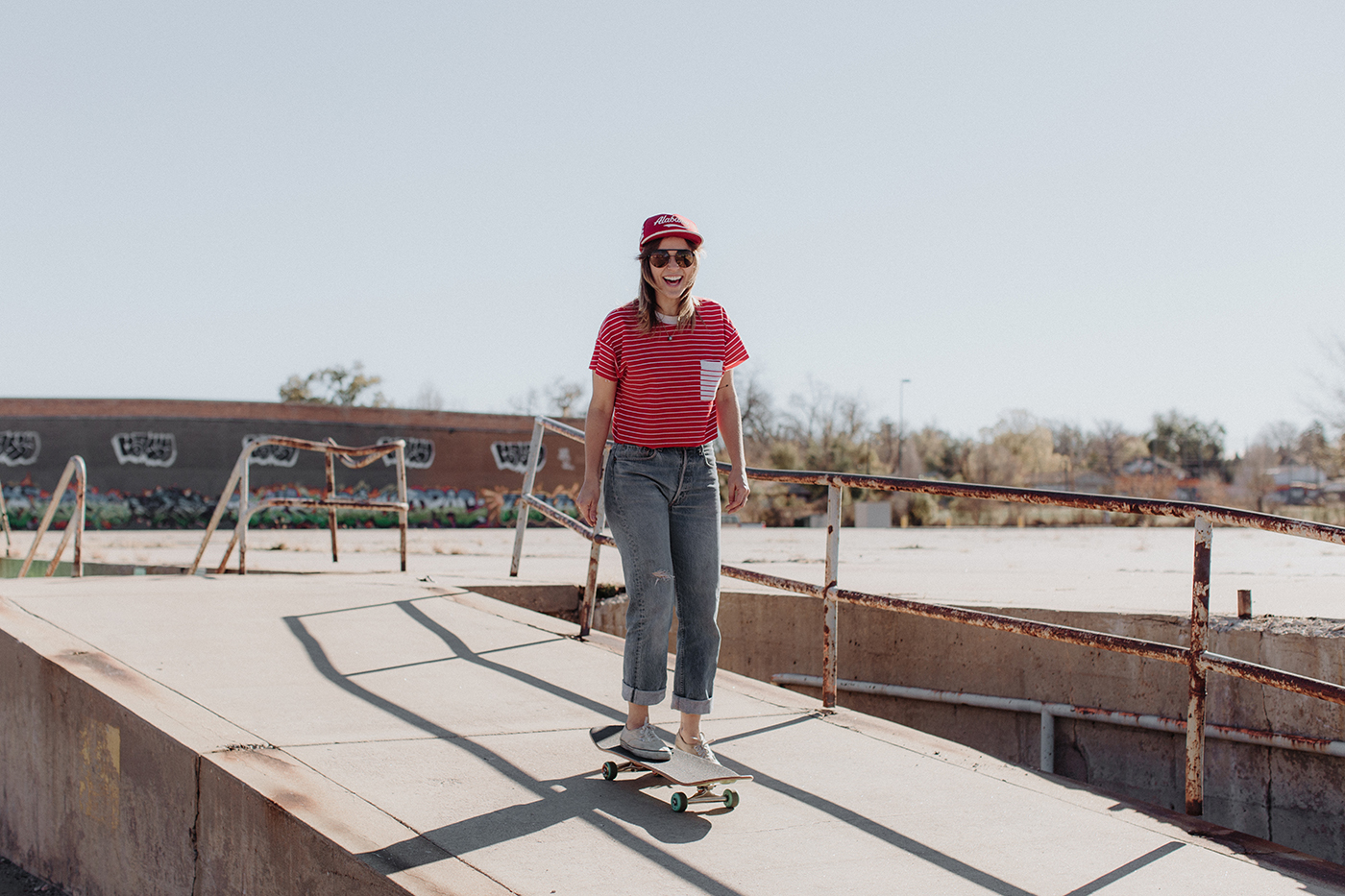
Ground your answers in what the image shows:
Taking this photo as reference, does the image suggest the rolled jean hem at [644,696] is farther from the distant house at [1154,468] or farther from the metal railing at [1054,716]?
the distant house at [1154,468]

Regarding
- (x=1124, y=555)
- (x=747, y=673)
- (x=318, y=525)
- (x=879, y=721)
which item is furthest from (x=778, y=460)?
(x=879, y=721)

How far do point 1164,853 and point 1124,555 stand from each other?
13635mm

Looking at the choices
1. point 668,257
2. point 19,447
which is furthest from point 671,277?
point 19,447

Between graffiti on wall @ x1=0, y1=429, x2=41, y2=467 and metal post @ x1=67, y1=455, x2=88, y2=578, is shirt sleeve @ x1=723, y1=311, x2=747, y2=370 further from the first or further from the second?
graffiti on wall @ x1=0, y1=429, x2=41, y2=467

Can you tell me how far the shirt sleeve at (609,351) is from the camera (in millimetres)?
3477

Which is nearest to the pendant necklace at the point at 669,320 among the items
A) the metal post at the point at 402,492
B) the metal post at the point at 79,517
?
the metal post at the point at 402,492

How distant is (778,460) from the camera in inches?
1694

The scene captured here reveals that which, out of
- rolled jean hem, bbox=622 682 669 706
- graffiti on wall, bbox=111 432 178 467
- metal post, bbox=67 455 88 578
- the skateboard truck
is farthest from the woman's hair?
graffiti on wall, bbox=111 432 178 467

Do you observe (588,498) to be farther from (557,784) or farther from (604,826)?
(604,826)

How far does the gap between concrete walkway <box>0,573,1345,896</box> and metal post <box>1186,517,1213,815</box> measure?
15cm

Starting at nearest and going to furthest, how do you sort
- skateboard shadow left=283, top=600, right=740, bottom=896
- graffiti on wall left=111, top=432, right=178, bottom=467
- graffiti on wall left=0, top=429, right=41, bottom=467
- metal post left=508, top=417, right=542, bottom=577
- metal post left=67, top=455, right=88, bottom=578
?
skateboard shadow left=283, top=600, right=740, bottom=896 → metal post left=67, top=455, right=88, bottom=578 → metal post left=508, top=417, right=542, bottom=577 → graffiti on wall left=0, top=429, right=41, bottom=467 → graffiti on wall left=111, top=432, right=178, bottom=467

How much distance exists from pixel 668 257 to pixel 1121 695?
4.11 m

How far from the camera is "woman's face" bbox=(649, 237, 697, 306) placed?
133 inches

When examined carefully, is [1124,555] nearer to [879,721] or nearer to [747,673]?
[747,673]
